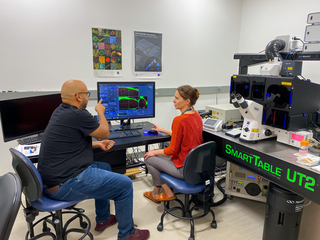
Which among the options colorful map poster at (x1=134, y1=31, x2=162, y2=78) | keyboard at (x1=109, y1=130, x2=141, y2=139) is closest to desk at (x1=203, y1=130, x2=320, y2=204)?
keyboard at (x1=109, y1=130, x2=141, y2=139)

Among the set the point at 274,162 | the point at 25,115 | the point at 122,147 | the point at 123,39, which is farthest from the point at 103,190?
the point at 123,39

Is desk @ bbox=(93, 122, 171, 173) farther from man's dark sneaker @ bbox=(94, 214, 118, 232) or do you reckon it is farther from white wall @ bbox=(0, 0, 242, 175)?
white wall @ bbox=(0, 0, 242, 175)

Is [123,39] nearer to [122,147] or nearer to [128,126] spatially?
[128,126]

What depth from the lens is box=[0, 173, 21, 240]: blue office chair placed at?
2.44 feet

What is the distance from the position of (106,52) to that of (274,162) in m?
2.41

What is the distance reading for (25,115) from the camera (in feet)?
6.51

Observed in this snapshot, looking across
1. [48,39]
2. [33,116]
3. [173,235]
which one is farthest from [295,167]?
[48,39]

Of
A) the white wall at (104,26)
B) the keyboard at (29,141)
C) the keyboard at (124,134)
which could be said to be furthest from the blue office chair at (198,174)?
the white wall at (104,26)

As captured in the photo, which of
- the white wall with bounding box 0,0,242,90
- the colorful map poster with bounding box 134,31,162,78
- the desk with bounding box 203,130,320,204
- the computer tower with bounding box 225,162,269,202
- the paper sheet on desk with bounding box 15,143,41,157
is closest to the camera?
the desk with bounding box 203,130,320,204

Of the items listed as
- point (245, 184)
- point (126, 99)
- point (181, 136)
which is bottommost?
point (245, 184)

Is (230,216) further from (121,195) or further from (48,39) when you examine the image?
(48,39)

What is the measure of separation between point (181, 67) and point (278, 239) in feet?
8.70

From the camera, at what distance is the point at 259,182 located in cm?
232

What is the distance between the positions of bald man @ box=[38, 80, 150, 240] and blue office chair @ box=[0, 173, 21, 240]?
2.17 feet
